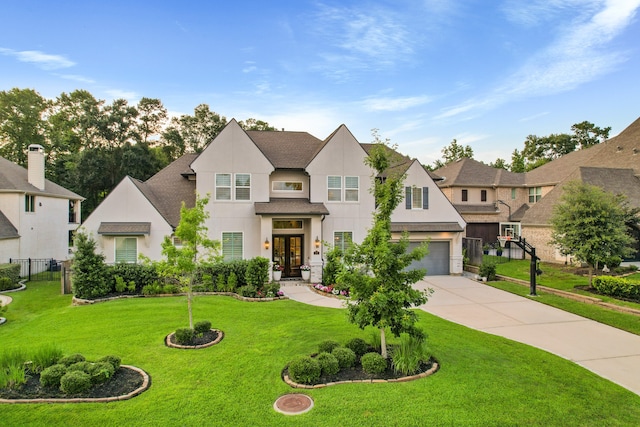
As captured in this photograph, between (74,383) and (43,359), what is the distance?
60.9 inches

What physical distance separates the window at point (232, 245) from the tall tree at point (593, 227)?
15.8m

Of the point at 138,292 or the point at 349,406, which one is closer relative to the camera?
the point at 349,406

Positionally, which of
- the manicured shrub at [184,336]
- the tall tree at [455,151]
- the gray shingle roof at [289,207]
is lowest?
the manicured shrub at [184,336]

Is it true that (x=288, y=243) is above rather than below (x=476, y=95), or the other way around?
below

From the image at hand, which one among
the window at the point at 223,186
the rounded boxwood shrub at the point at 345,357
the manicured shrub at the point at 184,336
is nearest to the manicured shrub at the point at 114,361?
the manicured shrub at the point at 184,336

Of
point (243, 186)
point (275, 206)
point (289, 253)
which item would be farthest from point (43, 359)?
point (289, 253)

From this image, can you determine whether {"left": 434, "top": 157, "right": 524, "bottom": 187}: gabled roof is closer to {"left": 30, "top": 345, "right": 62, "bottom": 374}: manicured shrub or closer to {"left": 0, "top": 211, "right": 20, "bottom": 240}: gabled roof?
{"left": 30, "top": 345, "right": 62, "bottom": 374}: manicured shrub

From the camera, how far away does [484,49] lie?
17.1m

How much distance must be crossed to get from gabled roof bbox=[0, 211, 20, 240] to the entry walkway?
1694 cm

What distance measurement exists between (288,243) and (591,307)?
44.7 feet

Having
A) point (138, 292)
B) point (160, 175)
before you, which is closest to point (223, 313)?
point (138, 292)

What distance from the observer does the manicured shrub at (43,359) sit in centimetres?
671

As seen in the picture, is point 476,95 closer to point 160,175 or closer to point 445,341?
point 445,341

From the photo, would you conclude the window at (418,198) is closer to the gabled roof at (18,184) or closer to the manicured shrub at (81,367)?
the manicured shrub at (81,367)
